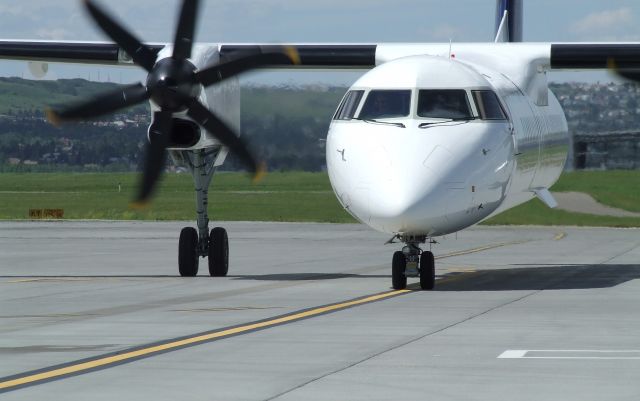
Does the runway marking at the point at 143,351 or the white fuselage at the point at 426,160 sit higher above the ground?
the white fuselage at the point at 426,160

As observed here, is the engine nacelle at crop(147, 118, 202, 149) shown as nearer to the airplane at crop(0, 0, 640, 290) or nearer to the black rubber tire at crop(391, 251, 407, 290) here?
the airplane at crop(0, 0, 640, 290)

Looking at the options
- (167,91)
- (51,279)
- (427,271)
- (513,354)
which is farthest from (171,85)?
(513,354)

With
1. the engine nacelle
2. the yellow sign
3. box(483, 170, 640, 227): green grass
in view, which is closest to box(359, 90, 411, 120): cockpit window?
the engine nacelle

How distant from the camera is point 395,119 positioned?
19.4 metres

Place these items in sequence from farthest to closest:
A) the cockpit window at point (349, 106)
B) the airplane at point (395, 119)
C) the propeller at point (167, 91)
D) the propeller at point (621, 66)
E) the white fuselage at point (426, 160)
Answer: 1. the propeller at point (621, 66)
2. the propeller at point (167, 91)
3. the cockpit window at point (349, 106)
4. the airplane at point (395, 119)
5. the white fuselage at point (426, 160)

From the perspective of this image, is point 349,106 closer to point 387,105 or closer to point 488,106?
point 387,105

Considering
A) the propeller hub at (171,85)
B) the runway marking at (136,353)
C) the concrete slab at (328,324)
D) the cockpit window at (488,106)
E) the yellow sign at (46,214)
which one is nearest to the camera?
the concrete slab at (328,324)

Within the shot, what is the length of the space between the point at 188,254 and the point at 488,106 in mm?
6595

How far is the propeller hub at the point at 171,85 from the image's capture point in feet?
71.1

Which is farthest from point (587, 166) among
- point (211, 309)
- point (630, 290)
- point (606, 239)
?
point (211, 309)

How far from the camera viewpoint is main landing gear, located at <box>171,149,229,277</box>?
78.8 ft

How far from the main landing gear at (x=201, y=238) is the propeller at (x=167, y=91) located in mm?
1626

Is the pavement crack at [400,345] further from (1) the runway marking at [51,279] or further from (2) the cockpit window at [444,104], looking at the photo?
(1) the runway marking at [51,279]

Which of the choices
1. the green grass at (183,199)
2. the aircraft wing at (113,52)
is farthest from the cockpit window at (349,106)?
the green grass at (183,199)
